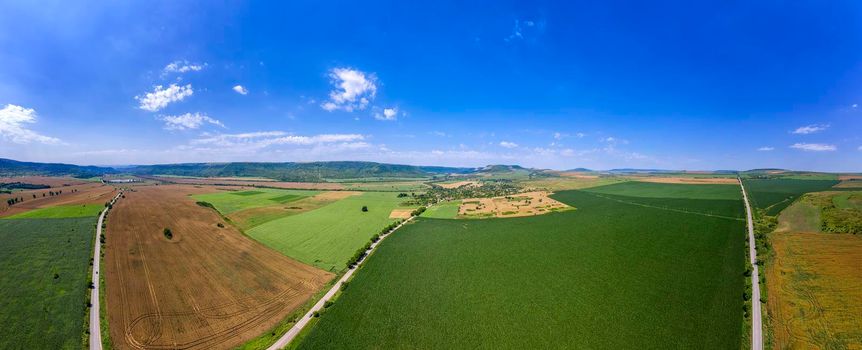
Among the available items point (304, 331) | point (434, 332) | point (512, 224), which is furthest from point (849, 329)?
point (304, 331)

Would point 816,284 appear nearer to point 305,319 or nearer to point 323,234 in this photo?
point 305,319

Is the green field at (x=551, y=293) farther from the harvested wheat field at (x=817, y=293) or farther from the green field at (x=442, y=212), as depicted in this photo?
the green field at (x=442, y=212)

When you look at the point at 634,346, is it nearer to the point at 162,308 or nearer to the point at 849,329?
the point at 849,329

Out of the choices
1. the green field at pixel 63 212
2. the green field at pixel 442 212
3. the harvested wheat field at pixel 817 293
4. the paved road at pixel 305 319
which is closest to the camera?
the harvested wheat field at pixel 817 293

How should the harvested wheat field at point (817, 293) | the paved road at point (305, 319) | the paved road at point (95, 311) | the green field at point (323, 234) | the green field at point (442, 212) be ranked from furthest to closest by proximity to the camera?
the green field at point (442, 212), the green field at point (323, 234), the paved road at point (305, 319), the paved road at point (95, 311), the harvested wheat field at point (817, 293)

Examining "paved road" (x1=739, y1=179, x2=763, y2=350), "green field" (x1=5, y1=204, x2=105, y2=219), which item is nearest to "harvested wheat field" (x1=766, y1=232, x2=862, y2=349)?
"paved road" (x1=739, y1=179, x2=763, y2=350)

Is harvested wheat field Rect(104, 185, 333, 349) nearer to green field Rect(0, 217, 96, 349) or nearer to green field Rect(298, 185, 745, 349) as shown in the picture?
green field Rect(0, 217, 96, 349)

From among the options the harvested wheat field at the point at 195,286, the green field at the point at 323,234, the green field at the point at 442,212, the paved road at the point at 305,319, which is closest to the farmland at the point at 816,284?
the paved road at the point at 305,319

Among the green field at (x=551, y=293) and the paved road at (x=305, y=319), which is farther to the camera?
the paved road at (x=305, y=319)
